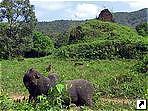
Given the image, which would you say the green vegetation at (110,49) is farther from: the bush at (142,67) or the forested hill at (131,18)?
the forested hill at (131,18)

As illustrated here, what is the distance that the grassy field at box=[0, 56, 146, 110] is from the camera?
51.9 ft

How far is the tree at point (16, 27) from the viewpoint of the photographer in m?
42.9

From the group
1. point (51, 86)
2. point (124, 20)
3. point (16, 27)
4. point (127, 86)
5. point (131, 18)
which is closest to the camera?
point (51, 86)

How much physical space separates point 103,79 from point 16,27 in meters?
26.2

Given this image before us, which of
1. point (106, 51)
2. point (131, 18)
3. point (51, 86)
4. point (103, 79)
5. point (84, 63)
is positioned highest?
point (131, 18)

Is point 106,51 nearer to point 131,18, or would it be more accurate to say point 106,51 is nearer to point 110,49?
point 110,49

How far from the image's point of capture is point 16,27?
44.1m

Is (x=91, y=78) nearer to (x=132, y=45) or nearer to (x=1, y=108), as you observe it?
(x=132, y=45)

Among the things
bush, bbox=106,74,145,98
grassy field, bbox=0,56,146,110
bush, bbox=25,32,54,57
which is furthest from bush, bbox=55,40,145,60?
bush, bbox=25,32,54,57

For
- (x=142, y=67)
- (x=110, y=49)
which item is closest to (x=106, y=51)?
(x=110, y=49)

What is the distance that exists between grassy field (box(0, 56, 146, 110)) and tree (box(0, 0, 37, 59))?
703 inches

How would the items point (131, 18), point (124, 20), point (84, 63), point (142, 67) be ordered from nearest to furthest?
1. point (142, 67)
2. point (84, 63)
3. point (124, 20)
4. point (131, 18)

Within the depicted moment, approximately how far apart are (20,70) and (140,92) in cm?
788

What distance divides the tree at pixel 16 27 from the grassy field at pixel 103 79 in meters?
17.8
